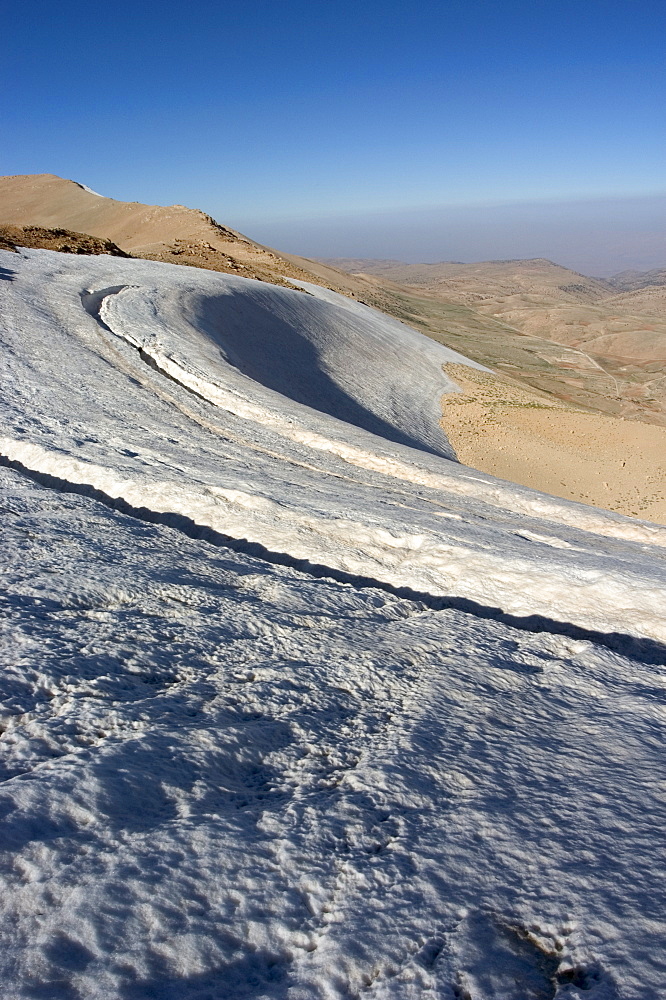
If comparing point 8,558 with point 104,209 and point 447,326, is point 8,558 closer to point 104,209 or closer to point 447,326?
point 104,209

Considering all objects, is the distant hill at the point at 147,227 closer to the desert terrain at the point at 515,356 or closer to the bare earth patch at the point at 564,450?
the desert terrain at the point at 515,356

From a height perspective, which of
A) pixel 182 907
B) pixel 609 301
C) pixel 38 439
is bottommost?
pixel 182 907

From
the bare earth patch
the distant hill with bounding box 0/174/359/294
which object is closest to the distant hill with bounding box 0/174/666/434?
the distant hill with bounding box 0/174/359/294

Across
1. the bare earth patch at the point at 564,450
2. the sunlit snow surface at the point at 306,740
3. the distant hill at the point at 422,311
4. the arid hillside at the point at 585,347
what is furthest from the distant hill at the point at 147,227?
the sunlit snow surface at the point at 306,740

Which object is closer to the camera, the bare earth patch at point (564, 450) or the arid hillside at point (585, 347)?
the bare earth patch at point (564, 450)

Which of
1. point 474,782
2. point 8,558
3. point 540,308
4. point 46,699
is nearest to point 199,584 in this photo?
point 8,558

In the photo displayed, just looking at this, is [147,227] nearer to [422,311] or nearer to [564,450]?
[564,450]
